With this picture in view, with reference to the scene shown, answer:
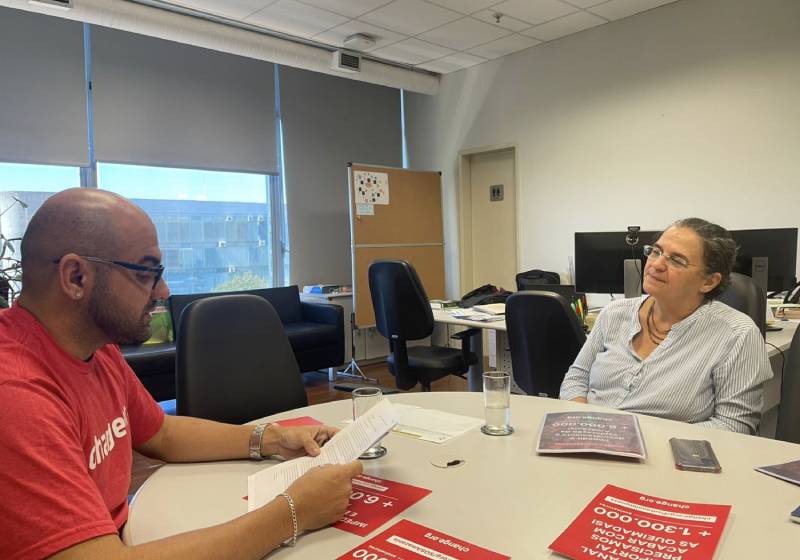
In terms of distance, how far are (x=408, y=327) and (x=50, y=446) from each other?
2702 millimetres

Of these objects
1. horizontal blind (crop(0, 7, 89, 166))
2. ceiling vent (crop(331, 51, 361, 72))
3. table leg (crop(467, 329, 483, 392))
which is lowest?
table leg (crop(467, 329, 483, 392))

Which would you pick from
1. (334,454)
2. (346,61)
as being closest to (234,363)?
(334,454)

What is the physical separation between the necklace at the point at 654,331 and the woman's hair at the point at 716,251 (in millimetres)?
172

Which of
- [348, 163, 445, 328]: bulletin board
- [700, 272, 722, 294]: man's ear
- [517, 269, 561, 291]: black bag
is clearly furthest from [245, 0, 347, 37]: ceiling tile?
[700, 272, 722, 294]: man's ear

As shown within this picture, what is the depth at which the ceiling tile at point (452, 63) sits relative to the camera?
5535 mm

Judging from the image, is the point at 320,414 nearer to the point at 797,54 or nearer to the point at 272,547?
the point at 272,547

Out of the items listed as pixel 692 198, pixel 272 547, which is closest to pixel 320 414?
→ pixel 272 547

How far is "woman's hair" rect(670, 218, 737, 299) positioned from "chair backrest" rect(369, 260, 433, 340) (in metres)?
1.77

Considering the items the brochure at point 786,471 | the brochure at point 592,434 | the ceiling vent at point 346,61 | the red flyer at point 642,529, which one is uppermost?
the ceiling vent at point 346,61

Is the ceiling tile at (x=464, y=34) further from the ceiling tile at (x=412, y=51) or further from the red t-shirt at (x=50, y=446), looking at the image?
the red t-shirt at (x=50, y=446)

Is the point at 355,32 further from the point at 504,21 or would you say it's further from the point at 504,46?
the point at 504,46

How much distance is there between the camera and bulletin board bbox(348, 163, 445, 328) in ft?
17.5

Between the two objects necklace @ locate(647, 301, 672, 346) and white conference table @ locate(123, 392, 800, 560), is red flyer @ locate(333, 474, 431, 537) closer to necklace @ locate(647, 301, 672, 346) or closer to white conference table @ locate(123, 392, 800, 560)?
white conference table @ locate(123, 392, 800, 560)

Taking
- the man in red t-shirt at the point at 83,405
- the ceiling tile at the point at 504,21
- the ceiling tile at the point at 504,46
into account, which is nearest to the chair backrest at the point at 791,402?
the man in red t-shirt at the point at 83,405
